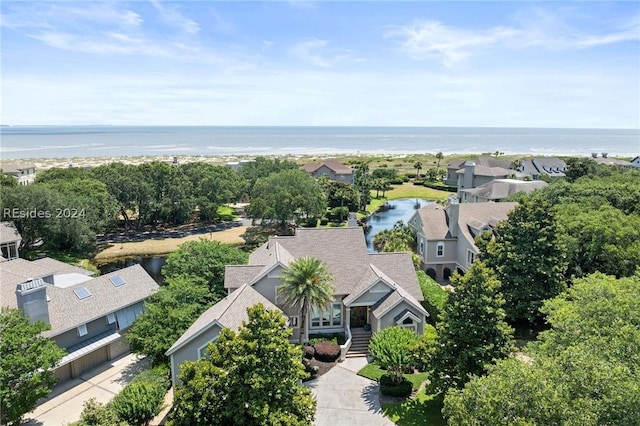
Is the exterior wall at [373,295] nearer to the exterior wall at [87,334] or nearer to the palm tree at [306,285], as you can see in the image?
the palm tree at [306,285]

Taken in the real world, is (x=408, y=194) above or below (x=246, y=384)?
below

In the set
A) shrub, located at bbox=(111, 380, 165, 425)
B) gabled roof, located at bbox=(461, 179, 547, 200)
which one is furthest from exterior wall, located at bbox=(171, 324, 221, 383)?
gabled roof, located at bbox=(461, 179, 547, 200)

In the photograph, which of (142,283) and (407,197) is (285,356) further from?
(407,197)

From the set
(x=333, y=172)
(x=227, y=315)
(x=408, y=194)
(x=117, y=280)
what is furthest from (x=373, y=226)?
(x=227, y=315)

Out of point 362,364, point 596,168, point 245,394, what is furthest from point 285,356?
point 596,168

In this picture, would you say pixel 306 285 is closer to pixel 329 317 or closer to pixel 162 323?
pixel 329 317

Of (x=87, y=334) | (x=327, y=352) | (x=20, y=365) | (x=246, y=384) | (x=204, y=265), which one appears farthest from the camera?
(x=204, y=265)

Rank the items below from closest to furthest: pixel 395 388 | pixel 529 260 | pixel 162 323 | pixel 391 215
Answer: pixel 395 388 → pixel 162 323 → pixel 529 260 → pixel 391 215
